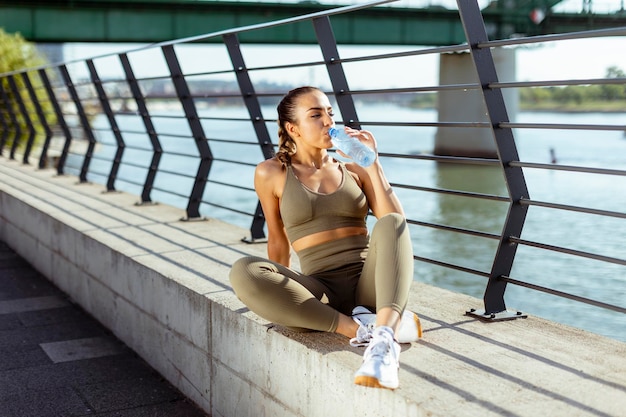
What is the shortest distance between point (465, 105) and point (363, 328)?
131 feet

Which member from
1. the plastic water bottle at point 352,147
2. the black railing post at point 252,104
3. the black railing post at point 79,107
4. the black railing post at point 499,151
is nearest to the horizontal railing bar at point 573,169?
the black railing post at point 499,151

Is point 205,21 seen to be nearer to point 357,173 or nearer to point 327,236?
point 357,173

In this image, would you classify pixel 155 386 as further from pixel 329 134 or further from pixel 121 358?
pixel 329 134

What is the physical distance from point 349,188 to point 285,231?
0.37 meters

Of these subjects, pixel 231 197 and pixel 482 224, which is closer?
pixel 482 224

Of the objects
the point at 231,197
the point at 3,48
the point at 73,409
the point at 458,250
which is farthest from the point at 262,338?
the point at 3,48

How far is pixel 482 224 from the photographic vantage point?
62.2 feet

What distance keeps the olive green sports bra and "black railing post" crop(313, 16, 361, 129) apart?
1.04 meters

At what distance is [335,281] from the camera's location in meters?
3.40

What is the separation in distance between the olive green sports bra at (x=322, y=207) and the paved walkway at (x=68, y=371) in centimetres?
106

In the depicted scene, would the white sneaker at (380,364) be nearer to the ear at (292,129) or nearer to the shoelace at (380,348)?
the shoelace at (380,348)

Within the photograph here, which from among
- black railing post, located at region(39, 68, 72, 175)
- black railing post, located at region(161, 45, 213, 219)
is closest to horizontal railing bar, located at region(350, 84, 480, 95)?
black railing post, located at region(161, 45, 213, 219)

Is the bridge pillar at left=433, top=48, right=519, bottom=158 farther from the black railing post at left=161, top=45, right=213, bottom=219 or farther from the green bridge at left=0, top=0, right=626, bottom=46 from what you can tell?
the black railing post at left=161, top=45, right=213, bottom=219

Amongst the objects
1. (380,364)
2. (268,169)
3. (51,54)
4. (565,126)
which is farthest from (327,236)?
(51,54)
